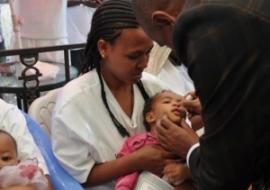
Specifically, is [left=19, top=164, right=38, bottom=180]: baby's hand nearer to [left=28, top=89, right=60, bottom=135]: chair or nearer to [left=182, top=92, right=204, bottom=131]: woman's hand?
[left=28, top=89, right=60, bottom=135]: chair

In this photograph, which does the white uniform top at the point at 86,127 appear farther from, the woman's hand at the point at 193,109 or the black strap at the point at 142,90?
the woman's hand at the point at 193,109

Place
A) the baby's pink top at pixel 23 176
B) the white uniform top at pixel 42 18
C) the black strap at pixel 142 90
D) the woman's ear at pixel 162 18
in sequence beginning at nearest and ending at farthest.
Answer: the woman's ear at pixel 162 18 → the baby's pink top at pixel 23 176 → the black strap at pixel 142 90 → the white uniform top at pixel 42 18

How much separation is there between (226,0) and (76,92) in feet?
3.38

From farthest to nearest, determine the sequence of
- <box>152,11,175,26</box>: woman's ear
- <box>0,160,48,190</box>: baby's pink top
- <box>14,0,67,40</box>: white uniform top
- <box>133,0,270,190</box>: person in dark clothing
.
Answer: <box>14,0,67,40</box>: white uniform top, <box>0,160,48,190</box>: baby's pink top, <box>152,11,175,26</box>: woman's ear, <box>133,0,270,190</box>: person in dark clothing

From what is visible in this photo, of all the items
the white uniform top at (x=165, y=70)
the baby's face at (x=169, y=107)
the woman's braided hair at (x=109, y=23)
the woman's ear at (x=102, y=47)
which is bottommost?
the white uniform top at (x=165, y=70)

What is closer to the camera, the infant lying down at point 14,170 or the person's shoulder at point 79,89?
the infant lying down at point 14,170

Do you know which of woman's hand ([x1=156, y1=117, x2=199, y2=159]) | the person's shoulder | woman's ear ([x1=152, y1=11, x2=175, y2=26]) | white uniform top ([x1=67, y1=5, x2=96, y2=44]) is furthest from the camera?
white uniform top ([x1=67, y1=5, x2=96, y2=44])

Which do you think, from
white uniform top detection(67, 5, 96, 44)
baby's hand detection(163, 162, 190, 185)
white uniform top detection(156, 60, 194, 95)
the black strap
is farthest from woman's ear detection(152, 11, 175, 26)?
white uniform top detection(67, 5, 96, 44)

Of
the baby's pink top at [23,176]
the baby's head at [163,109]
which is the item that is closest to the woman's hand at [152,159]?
the baby's head at [163,109]

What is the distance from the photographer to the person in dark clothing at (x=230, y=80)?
2.70 ft

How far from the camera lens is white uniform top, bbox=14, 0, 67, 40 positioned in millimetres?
2910

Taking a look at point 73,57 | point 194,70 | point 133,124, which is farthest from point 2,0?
point 194,70

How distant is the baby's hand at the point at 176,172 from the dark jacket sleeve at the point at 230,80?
0.62 meters

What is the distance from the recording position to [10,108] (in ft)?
6.39
